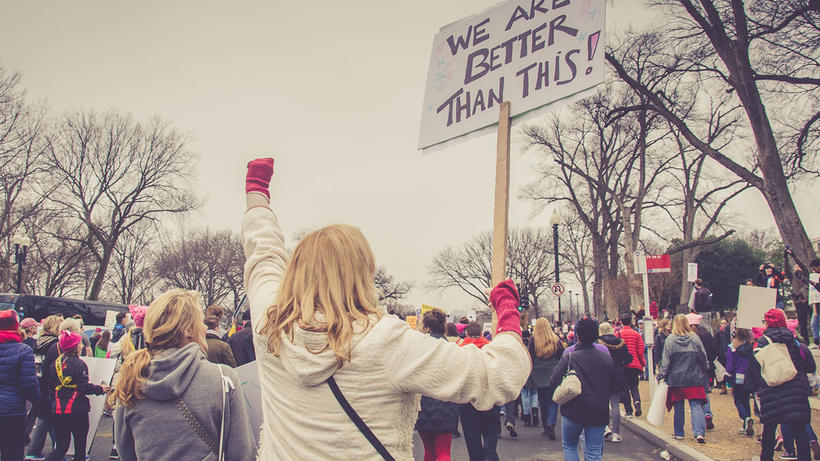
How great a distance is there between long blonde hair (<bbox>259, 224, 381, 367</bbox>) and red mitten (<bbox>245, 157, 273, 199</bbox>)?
0.64 metres

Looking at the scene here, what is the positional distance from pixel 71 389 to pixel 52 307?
24.4 meters

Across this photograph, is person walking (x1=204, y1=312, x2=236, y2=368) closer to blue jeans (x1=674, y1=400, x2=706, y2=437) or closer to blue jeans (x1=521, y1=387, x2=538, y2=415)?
blue jeans (x1=521, y1=387, x2=538, y2=415)

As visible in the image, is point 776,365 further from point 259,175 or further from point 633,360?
point 259,175

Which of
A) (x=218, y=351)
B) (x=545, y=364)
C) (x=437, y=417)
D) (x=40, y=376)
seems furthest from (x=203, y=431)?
(x=545, y=364)

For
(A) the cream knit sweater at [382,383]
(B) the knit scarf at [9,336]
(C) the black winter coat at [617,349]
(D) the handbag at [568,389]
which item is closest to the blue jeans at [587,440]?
(D) the handbag at [568,389]

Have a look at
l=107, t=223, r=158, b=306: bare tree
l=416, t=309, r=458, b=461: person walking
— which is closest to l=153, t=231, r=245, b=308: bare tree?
l=107, t=223, r=158, b=306: bare tree

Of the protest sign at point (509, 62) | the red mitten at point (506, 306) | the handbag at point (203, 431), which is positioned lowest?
the handbag at point (203, 431)

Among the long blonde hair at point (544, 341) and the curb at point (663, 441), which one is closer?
the curb at point (663, 441)

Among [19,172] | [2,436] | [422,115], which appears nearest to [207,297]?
[19,172]

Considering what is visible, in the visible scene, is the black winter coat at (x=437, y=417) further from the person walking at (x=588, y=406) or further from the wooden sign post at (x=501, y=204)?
the wooden sign post at (x=501, y=204)

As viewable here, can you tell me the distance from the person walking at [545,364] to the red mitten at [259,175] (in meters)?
8.12

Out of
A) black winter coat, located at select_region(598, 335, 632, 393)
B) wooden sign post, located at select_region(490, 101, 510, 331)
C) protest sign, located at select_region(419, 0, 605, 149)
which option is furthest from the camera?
black winter coat, located at select_region(598, 335, 632, 393)

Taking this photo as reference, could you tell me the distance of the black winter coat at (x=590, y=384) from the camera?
20.2 ft

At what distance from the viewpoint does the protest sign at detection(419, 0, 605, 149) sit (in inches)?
122
